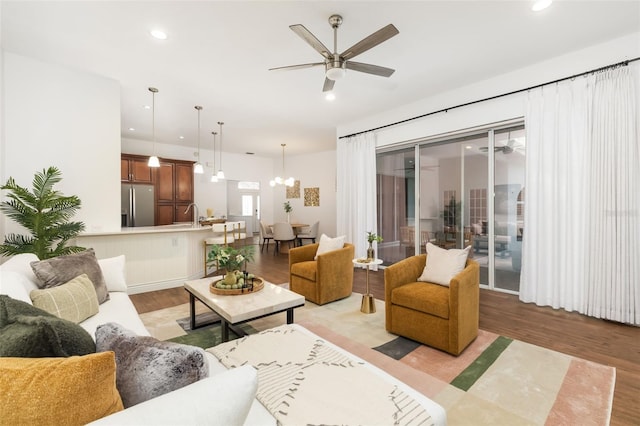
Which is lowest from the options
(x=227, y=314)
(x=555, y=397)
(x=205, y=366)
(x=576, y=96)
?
(x=555, y=397)

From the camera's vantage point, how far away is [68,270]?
221cm

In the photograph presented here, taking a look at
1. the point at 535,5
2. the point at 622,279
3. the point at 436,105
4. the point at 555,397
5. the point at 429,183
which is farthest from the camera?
the point at 429,183

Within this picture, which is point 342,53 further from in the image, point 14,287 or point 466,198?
point 466,198

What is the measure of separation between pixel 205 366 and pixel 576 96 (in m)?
4.35

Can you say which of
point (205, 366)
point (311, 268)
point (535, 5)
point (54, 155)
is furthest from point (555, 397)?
point (54, 155)

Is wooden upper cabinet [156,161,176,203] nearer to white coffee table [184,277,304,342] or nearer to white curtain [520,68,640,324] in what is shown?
white coffee table [184,277,304,342]

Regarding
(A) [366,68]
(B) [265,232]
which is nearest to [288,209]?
(B) [265,232]

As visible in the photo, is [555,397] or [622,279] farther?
[622,279]

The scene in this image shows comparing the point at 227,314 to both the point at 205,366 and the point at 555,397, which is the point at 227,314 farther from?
the point at 555,397

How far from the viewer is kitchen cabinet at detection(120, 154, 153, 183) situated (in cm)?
621

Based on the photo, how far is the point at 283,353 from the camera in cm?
154

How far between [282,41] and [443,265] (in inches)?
109

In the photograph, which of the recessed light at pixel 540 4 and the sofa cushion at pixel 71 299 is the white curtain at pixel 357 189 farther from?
the sofa cushion at pixel 71 299

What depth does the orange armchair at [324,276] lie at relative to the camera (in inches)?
139
